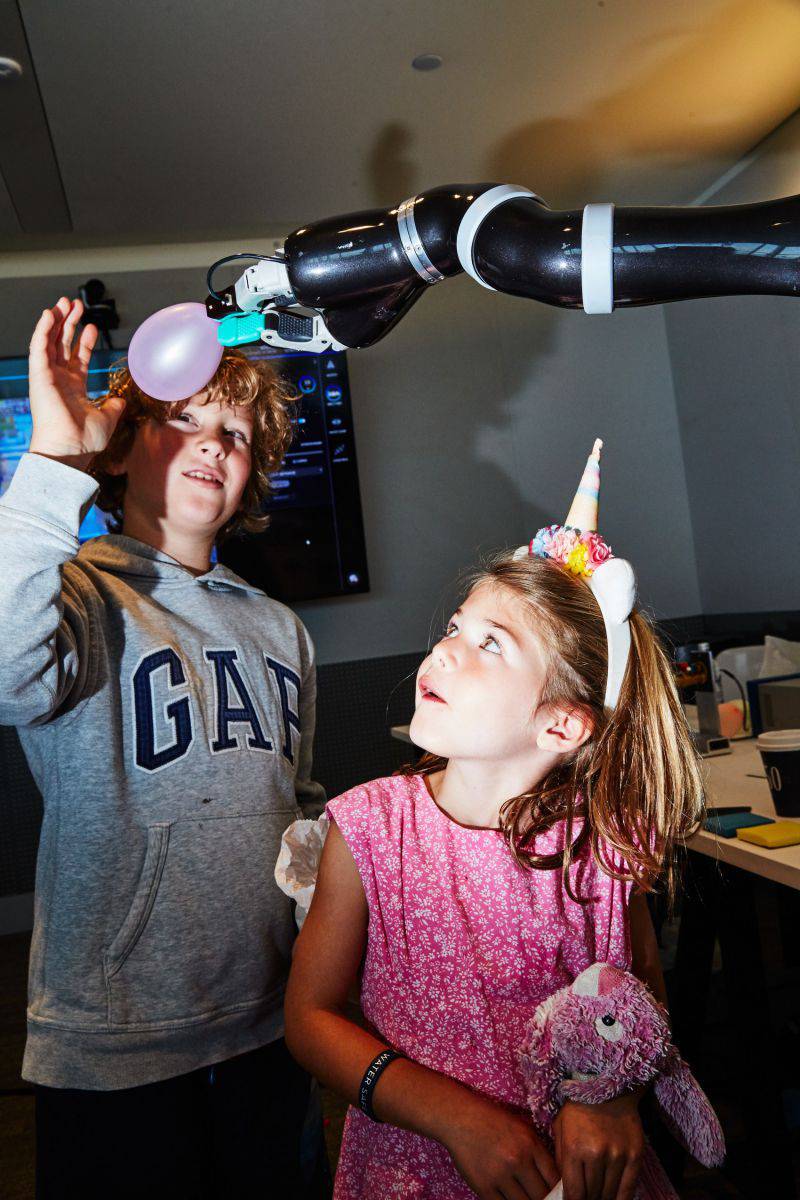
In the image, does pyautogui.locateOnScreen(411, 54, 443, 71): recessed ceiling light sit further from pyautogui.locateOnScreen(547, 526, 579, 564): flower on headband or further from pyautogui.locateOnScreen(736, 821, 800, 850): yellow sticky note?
pyautogui.locateOnScreen(736, 821, 800, 850): yellow sticky note

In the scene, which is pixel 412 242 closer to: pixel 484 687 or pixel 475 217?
pixel 475 217

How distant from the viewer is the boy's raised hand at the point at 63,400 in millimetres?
1008

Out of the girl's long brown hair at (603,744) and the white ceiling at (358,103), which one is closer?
the girl's long brown hair at (603,744)

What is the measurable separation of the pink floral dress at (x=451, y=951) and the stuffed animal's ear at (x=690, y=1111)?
0.40ft

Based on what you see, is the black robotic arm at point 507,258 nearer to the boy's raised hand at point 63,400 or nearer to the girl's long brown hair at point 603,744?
the boy's raised hand at point 63,400

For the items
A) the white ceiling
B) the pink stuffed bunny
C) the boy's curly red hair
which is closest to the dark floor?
the pink stuffed bunny

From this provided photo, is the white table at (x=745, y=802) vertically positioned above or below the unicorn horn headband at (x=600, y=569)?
below

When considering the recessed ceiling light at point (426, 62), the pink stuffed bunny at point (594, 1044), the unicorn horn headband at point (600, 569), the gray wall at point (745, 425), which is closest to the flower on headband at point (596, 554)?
the unicorn horn headband at point (600, 569)

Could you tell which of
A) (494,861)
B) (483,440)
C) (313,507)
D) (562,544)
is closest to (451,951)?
(494,861)

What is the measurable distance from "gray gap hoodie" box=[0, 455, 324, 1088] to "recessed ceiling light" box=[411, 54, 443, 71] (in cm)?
203

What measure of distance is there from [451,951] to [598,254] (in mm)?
798

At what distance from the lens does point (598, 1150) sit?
2.81ft

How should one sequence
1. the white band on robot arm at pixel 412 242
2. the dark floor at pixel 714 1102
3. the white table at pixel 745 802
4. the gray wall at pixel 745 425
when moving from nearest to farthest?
1. the white band on robot arm at pixel 412 242
2. the white table at pixel 745 802
3. the dark floor at pixel 714 1102
4. the gray wall at pixel 745 425

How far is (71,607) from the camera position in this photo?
110 cm
